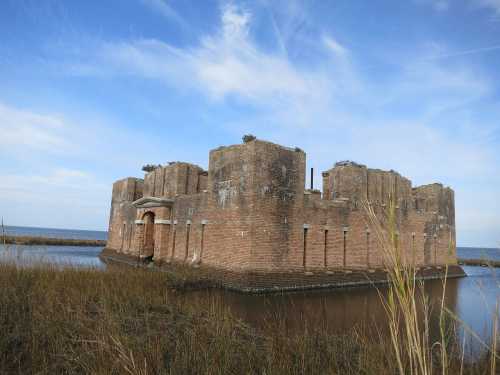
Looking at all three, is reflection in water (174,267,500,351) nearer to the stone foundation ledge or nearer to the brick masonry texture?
the stone foundation ledge

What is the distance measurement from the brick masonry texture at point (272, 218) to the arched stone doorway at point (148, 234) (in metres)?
0.06

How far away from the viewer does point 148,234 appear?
22.2 metres

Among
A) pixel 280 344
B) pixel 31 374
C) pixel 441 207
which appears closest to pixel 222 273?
pixel 280 344

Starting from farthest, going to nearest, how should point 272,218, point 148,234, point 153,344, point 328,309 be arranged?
point 148,234
point 272,218
point 328,309
point 153,344

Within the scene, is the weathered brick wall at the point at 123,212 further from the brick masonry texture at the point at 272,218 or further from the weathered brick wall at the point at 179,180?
the weathered brick wall at the point at 179,180

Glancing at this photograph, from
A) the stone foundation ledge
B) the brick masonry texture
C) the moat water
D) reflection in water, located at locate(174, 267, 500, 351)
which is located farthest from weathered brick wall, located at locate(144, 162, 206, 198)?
the moat water

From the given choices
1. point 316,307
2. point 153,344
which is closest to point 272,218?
point 316,307

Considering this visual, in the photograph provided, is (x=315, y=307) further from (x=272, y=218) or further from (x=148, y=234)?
(x=148, y=234)

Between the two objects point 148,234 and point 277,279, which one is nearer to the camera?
point 277,279

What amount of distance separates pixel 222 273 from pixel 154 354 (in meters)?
10.3

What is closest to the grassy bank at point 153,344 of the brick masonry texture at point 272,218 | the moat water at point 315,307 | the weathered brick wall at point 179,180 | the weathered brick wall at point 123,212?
the moat water at point 315,307

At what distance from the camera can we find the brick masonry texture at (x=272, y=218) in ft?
45.9

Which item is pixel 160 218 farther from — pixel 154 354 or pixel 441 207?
pixel 441 207

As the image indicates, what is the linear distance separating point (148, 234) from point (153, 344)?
18506mm
